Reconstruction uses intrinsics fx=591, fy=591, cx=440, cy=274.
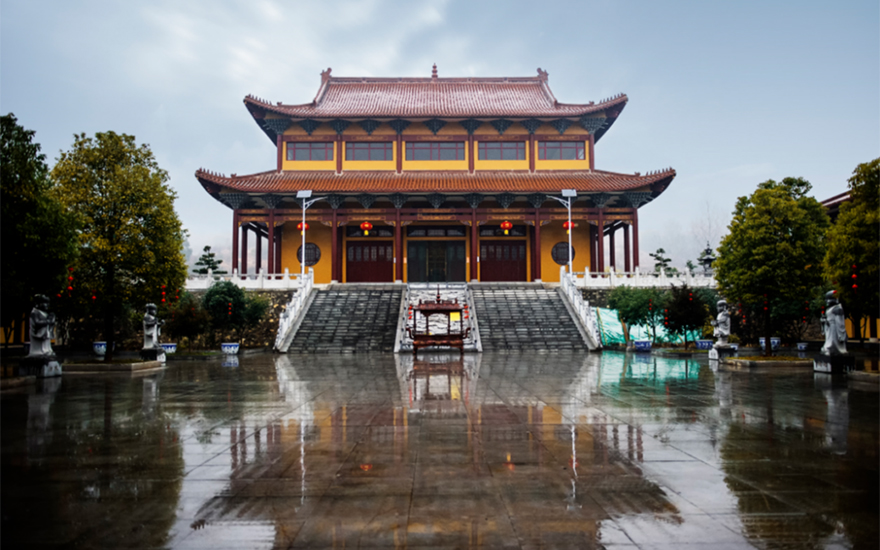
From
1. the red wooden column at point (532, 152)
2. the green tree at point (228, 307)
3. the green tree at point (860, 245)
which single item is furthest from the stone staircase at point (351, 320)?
the green tree at point (860, 245)

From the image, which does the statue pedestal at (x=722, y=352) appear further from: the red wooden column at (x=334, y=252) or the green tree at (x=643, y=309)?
the red wooden column at (x=334, y=252)

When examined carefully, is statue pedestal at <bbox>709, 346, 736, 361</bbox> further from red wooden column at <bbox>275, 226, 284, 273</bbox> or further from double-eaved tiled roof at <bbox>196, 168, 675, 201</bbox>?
red wooden column at <bbox>275, 226, 284, 273</bbox>

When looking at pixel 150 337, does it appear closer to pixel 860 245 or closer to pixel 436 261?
pixel 860 245

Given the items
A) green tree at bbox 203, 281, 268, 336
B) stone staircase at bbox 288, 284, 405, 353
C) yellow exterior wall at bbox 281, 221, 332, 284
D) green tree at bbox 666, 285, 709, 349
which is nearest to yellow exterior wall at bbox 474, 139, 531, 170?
yellow exterior wall at bbox 281, 221, 332, 284

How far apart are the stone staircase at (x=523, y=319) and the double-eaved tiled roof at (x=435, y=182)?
561cm

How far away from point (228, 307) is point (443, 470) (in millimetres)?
18924

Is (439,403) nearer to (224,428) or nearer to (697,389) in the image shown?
(224,428)

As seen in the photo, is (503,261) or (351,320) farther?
(503,261)

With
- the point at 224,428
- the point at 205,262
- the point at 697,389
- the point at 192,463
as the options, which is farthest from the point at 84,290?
the point at 205,262

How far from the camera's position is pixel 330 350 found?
20.1 metres

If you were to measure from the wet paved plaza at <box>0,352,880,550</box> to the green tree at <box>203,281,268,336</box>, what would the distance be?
42.1 feet

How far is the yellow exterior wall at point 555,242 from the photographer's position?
32.7 m

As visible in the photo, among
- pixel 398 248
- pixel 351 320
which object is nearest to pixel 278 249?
pixel 398 248

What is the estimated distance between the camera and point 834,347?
1197 centimetres
